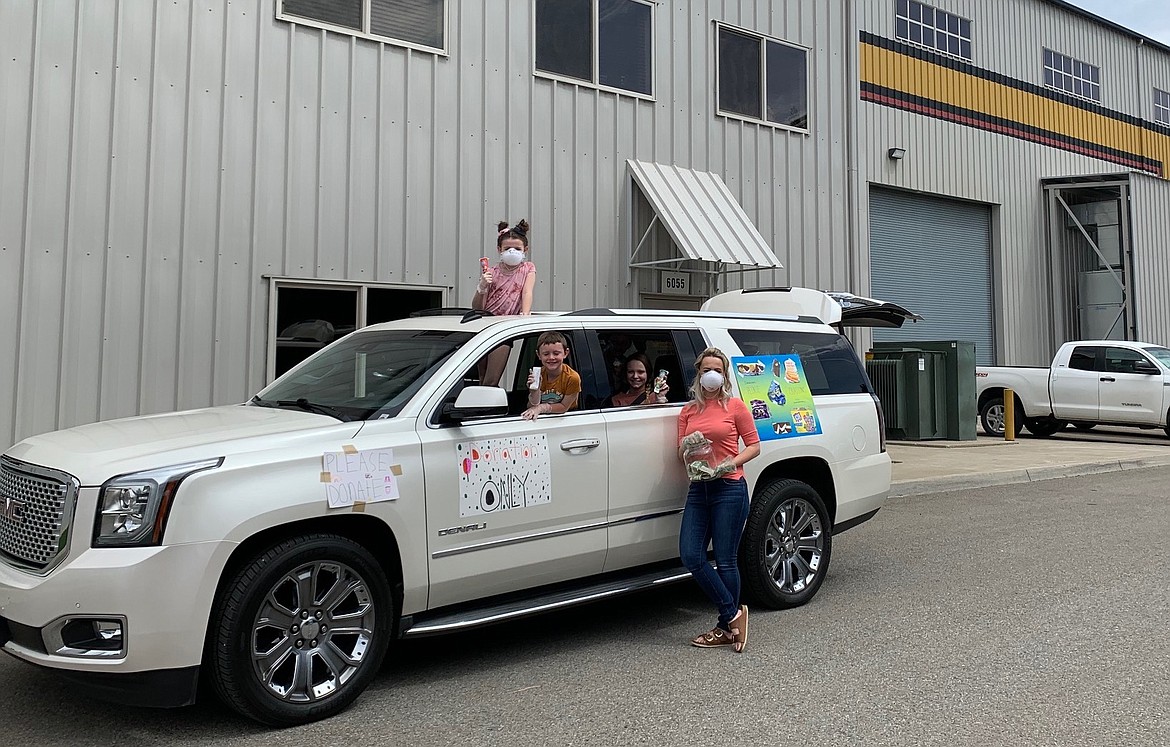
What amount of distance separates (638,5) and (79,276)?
314 inches

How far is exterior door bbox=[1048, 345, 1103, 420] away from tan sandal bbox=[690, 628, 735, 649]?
15.1 meters

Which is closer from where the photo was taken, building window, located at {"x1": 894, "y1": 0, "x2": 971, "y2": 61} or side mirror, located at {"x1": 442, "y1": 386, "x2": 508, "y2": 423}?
side mirror, located at {"x1": 442, "y1": 386, "x2": 508, "y2": 423}

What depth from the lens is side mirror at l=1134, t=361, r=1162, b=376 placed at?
17.2 meters

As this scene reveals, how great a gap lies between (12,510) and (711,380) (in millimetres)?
3536

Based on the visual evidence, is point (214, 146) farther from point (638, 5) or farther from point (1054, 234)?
point (1054, 234)

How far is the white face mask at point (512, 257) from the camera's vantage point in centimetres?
686

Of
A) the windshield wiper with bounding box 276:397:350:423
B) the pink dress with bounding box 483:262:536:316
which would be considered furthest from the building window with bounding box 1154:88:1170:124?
the windshield wiper with bounding box 276:397:350:423

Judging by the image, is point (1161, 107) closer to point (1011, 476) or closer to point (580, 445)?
point (1011, 476)

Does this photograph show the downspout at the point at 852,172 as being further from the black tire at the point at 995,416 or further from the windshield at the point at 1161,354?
the windshield at the point at 1161,354

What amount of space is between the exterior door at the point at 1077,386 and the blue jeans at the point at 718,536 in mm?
14969

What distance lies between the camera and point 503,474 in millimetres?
4895

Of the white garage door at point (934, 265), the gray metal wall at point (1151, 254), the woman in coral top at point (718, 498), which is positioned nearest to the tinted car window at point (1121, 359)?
the white garage door at point (934, 265)

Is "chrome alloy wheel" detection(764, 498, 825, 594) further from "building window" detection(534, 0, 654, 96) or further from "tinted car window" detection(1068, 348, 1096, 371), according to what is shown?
"tinted car window" detection(1068, 348, 1096, 371)

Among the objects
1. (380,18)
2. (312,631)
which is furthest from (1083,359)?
(312,631)
